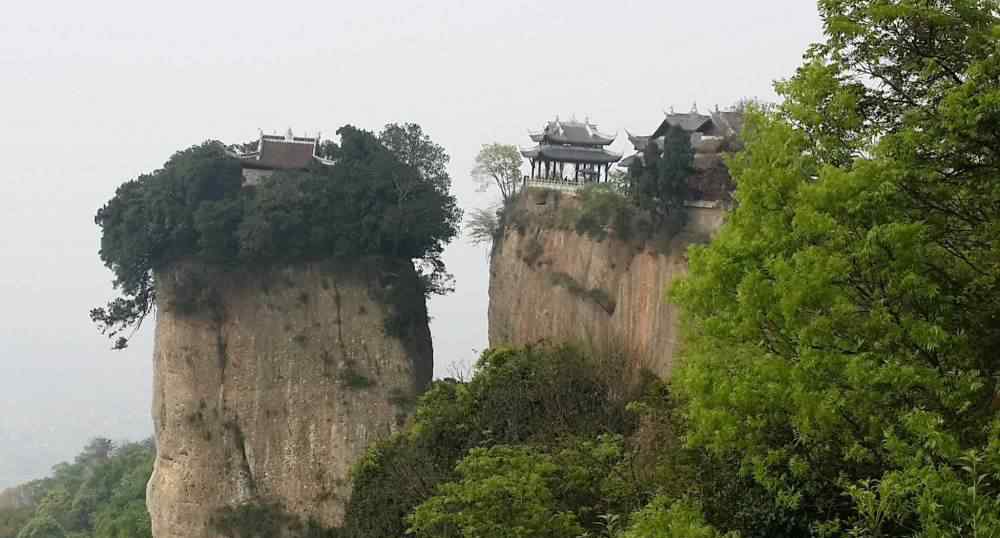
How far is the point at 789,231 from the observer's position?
7.95 meters

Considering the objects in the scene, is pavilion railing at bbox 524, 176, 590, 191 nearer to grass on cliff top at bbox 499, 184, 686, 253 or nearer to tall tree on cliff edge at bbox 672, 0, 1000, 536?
grass on cliff top at bbox 499, 184, 686, 253

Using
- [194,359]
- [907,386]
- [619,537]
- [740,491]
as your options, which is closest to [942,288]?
[907,386]

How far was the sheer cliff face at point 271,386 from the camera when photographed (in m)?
24.2

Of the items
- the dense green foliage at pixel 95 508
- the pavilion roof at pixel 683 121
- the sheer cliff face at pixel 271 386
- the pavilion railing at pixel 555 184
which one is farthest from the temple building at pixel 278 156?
the dense green foliage at pixel 95 508

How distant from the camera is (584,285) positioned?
2200cm

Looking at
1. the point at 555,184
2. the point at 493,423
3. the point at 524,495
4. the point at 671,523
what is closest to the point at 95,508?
the point at 555,184

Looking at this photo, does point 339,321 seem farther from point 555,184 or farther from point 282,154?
point 555,184

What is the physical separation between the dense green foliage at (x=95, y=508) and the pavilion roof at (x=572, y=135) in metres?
17.7

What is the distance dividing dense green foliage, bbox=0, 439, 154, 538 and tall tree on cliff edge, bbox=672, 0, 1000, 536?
27.6 m

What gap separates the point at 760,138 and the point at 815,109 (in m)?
0.80

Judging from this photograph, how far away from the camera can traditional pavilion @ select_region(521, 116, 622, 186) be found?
2548 centimetres

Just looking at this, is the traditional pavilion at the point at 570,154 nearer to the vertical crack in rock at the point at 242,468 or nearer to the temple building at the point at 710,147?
the temple building at the point at 710,147

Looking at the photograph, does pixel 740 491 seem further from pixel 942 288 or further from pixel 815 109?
pixel 815 109

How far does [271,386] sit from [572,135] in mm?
9888
